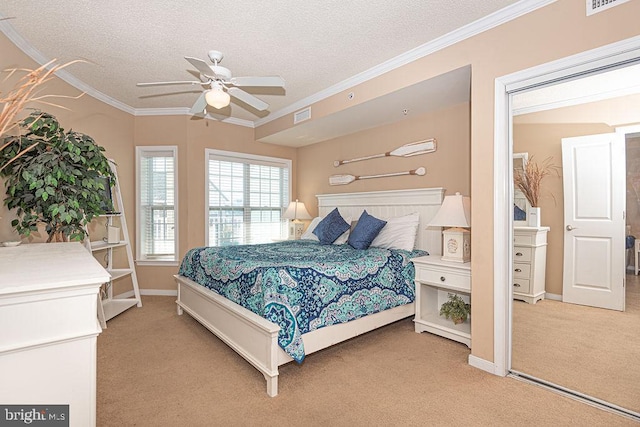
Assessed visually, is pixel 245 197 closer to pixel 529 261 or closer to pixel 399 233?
pixel 399 233

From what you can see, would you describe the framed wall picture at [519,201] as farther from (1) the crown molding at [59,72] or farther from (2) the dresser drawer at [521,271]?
(1) the crown molding at [59,72]

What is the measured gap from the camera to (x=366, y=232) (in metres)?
3.77

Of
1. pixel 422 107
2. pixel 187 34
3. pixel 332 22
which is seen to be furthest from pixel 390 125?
pixel 187 34

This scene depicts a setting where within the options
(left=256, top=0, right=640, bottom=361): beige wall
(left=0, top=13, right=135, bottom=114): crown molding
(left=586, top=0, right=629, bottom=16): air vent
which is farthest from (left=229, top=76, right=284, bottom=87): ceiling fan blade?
(left=586, top=0, right=629, bottom=16): air vent

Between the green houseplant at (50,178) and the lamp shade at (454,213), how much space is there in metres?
3.02

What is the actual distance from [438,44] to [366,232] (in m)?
2.00

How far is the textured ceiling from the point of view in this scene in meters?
2.29

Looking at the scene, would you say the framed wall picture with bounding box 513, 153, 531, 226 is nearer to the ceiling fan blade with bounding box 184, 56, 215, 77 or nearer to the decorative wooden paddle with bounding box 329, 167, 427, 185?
the decorative wooden paddle with bounding box 329, 167, 427, 185

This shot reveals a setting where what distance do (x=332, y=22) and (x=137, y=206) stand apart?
12.2 ft

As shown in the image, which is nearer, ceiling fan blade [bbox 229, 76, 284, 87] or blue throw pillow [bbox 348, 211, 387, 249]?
ceiling fan blade [bbox 229, 76, 284, 87]

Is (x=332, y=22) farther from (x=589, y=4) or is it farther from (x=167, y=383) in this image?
(x=167, y=383)

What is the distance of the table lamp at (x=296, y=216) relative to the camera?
525cm

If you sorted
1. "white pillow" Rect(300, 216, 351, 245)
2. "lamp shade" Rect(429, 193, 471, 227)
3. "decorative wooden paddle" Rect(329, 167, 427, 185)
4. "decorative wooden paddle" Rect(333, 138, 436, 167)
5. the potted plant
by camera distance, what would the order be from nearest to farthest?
"lamp shade" Rect(429, 193, 471, 227)
the potted plant
"decorative wooden paddle" Rect(333, 138, 436, 167)
"decorative wooden paddle" Rect(329, 167, 427, 185)
"white pillow" Rect(300, 216, 351, 245)

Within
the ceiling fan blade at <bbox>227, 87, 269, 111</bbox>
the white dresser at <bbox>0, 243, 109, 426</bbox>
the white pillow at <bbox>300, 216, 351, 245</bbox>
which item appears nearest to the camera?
the white dresser at <bbox>0, 243, 109, 426</bbox>
